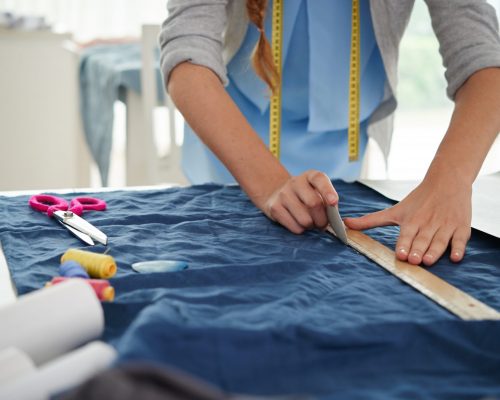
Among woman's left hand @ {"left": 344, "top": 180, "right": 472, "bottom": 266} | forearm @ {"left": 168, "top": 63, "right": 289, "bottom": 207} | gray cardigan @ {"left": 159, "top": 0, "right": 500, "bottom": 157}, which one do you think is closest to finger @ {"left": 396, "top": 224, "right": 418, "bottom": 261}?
woman's left hand @ {"left": 344, "top": 180, "right": 472, "bottom": 266}

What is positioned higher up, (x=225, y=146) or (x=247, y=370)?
(x=225, y=146)

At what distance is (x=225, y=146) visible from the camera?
1159 mm

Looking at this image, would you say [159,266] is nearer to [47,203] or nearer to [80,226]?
[80,226]

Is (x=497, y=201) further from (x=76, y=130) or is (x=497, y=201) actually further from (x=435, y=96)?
(x=435, y=96)

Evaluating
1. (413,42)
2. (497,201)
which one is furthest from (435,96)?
(497,201)

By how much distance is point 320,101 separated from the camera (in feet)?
4.61

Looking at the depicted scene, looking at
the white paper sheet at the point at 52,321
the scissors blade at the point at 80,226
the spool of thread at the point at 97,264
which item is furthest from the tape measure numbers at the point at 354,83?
the white paper sheet at the point at 52,321

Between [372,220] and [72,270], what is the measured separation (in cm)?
42

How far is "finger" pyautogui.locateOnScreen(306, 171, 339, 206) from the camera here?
966 mm

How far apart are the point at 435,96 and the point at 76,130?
4615mm

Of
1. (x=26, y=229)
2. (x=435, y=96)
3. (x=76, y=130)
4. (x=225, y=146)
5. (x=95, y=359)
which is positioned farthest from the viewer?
(x=435, y=96)

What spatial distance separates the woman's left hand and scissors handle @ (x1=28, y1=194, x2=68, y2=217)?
39 centimetres

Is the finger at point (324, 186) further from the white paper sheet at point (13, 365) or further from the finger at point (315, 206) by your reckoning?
the white paper sheet at point (13, 365)

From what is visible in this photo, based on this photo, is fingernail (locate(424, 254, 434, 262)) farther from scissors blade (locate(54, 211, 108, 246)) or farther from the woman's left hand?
scissors blade (locate(54, 211, 108, 246))
